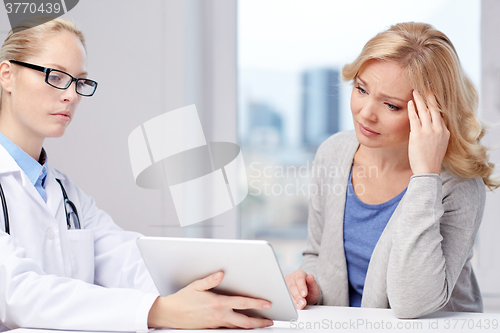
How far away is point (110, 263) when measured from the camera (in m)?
1.28

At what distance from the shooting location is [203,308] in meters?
0.84

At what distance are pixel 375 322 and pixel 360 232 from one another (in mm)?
429

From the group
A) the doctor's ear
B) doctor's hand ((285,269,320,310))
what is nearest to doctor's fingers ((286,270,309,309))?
doctor's hand ((285,269,320,310))

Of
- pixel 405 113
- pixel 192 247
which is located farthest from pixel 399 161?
pixel 192 247

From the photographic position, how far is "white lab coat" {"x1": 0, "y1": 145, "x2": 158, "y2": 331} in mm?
843

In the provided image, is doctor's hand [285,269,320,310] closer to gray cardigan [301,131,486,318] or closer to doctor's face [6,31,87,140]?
gray cardigan [301,131,486,318]

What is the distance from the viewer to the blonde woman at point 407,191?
1.05m

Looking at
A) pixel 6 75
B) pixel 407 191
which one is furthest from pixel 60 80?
pixel 407 191

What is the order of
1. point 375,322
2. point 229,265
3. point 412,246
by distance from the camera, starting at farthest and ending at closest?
1. point 412,246
2. point 375,322
3. point 229,265

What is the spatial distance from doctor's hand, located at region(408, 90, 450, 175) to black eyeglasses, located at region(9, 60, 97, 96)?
0.88 metres

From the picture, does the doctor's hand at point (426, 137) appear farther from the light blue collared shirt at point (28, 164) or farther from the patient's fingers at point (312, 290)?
the light blue collared shirt at point (28, 164)

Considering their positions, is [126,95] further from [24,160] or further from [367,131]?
[367,131]

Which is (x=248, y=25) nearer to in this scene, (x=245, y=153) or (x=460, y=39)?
(x=245, y=153)

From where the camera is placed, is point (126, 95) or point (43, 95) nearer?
point (43, 95)
